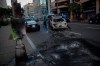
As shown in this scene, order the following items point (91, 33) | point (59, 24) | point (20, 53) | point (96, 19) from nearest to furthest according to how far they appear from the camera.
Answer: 1. point (20, 53)
2. point (91, 33)
3. point (59, 24)
4. point (96, 19)

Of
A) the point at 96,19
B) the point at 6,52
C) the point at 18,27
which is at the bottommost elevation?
the point at 6,52

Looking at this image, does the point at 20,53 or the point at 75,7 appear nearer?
the point at 20,53

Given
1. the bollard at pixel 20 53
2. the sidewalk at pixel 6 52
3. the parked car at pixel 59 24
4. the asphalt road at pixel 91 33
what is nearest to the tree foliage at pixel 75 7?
the parked car at pixel 59 24

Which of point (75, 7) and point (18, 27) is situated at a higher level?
point (75, 7)

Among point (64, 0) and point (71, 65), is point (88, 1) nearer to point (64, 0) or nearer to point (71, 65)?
point (64, 0)

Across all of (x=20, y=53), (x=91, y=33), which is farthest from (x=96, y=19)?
(x=20, y=53)

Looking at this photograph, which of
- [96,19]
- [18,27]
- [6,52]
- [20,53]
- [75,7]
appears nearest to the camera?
[18,27]

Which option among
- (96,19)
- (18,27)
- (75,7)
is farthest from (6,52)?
(75,7)

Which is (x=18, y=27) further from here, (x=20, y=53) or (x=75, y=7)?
(x=75, y=7)

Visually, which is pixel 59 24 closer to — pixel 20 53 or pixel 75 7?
pixel 20 53

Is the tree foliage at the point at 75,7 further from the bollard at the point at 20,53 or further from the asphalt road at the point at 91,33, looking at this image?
the bollard at the point at 20,53

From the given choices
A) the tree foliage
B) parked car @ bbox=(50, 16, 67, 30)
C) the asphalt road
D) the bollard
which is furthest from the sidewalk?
the tree foliage

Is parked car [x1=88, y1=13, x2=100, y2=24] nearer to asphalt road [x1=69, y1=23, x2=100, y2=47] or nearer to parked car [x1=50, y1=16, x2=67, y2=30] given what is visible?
asphalt road [x1=69, y1=23, x2=100, y2=47]

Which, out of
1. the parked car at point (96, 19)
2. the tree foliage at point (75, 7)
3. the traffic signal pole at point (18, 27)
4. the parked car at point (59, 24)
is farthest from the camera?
the tree foliage at point (75, 7)
